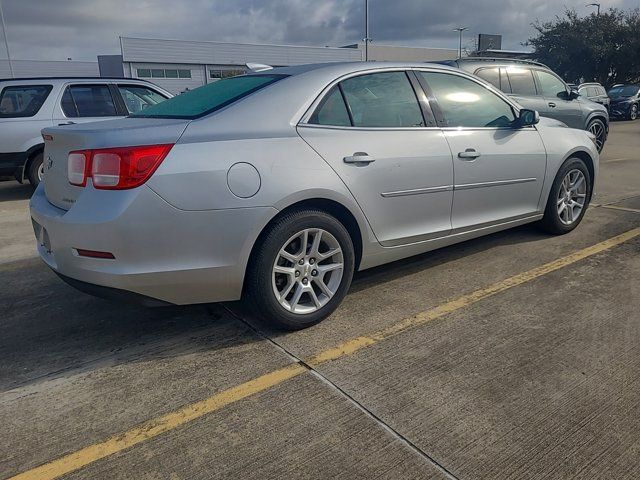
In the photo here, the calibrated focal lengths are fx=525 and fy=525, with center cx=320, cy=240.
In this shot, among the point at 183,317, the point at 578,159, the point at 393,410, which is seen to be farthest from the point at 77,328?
the point at 578,159

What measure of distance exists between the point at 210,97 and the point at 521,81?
739 cm

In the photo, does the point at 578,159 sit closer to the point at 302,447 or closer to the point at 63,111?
the point at 302,447

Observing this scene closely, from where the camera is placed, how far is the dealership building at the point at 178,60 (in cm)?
4966

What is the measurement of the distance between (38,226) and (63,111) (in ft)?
17.7

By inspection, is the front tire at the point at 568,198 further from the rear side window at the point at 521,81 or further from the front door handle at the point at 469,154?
the rear side window at the point at 521,81

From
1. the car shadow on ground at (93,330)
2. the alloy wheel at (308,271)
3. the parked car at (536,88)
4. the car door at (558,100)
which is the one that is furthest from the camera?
the car door at (558,100)

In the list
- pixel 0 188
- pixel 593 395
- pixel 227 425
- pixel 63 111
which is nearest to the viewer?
pixel 227 425

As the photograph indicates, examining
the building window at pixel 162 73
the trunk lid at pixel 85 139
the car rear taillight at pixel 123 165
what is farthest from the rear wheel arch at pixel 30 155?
the building window at pixel 162 73

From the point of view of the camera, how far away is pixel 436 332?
322cm

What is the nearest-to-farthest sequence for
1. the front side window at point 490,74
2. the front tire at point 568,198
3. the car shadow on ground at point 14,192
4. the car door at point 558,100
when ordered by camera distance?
the front tire at point 568,198 → the car shadow on ground at point 14,192 → the front side window at point 490,74 → the car door at point 558,100

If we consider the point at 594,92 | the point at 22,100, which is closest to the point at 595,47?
the point at 594,92

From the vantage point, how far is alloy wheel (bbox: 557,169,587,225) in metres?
5.01

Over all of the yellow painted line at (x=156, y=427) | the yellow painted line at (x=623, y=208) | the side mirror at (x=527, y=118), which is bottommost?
the yellow painted line at (x=156, y=427)

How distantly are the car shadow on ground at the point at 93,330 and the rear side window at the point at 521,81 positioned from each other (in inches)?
245
